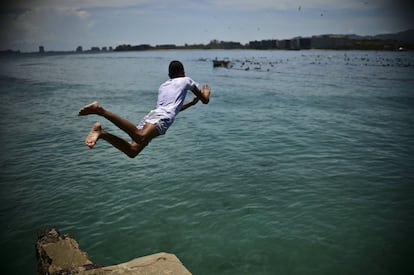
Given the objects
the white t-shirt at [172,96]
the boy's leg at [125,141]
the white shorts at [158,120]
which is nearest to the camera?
the boy's leg at [125,141]

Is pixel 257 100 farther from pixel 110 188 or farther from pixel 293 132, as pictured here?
pixel 110 188

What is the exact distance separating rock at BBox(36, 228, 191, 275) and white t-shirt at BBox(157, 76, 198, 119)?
9.41ft

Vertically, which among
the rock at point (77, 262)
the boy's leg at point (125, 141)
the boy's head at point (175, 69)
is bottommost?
the rock at point (77, 262)

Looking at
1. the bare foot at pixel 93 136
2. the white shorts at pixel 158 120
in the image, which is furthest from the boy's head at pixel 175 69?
the bare foot at pixel 93 136

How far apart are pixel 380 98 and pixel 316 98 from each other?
7314mm

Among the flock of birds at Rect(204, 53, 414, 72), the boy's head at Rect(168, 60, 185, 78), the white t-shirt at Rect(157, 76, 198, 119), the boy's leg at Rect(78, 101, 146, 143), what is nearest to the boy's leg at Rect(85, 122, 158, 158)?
the boy's leg at Rect(78, 101, 146, 143)

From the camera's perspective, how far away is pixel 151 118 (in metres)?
5.73

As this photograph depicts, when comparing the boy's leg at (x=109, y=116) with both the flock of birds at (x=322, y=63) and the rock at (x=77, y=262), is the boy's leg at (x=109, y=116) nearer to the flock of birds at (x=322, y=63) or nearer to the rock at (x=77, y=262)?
the rock at (x=77, y=262)

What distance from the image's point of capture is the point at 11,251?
338 inches

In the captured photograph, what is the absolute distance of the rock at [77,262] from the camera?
4961 millimetres

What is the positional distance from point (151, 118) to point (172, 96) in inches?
26.6

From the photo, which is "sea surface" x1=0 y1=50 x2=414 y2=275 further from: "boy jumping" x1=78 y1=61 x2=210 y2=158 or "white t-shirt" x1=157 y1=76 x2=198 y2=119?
"white t-shirt" x1=157 y1=76 x2=198 y2=119

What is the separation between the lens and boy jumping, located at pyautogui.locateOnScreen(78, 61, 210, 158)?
5023 mm

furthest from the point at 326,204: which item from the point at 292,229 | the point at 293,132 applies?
the point at 293,132
